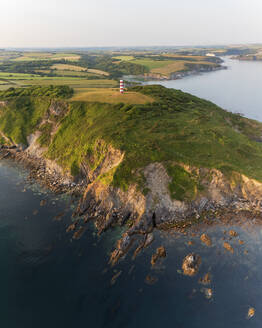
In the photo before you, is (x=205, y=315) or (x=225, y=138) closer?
(x=205, y=315)

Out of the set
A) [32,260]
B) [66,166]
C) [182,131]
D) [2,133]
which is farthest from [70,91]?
[32,260]

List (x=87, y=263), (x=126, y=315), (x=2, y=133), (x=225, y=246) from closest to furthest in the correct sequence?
(x=126, y=315), (x=87, y=263), (x=225, y=246), (x=2, y=133)

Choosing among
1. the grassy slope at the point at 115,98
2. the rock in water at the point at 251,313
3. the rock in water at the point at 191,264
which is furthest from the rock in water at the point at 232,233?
the grassy slope at the point at 115,98

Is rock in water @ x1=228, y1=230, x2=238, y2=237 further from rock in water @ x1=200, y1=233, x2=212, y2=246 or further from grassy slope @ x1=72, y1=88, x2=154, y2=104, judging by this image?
grassy slope @ x1=72, y1=88, x2=154, y2=104

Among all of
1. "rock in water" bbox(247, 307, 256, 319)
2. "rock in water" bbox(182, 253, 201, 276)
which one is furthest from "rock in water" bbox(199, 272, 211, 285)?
"rock in water" bbox(247, 307, 256, 319)

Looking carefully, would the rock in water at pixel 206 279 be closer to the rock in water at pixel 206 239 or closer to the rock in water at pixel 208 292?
the rock in water at pixel 208 292

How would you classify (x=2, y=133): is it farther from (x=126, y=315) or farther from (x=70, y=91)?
(x=126, y=315)
